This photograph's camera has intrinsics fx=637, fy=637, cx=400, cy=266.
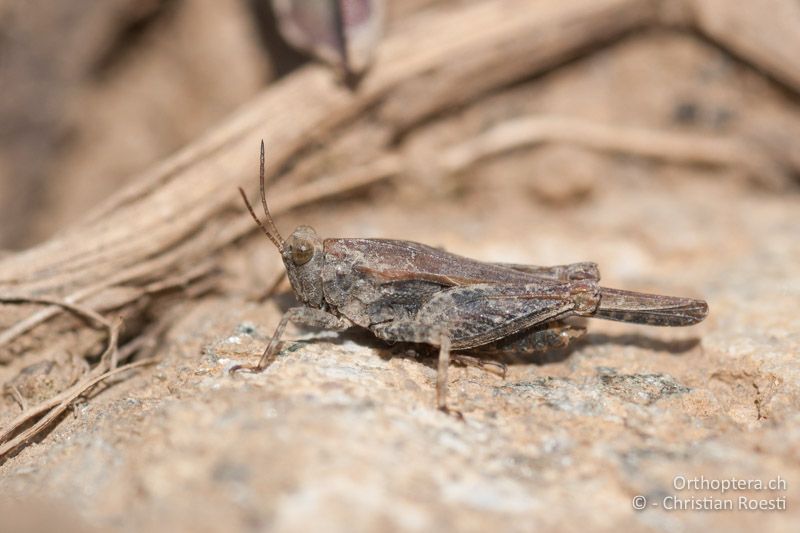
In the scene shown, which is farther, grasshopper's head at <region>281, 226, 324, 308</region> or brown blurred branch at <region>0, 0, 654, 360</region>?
brown blurred branch at <region>0, 0, 654, 360</region>

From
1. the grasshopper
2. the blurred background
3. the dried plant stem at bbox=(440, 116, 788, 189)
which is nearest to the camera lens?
the blurred background

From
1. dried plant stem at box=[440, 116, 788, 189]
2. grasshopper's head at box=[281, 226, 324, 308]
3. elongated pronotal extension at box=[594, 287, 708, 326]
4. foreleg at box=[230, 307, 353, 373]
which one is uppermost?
dried plant stem at box=[440, 116, 788, 189]

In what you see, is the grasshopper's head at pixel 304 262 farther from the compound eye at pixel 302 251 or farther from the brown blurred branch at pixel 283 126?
the brown blurred branch at pixel 283 126

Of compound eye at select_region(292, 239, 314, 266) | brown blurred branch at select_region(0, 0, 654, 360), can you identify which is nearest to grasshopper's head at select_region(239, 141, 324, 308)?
compound eye at select_region(292, 239, 314, 266)

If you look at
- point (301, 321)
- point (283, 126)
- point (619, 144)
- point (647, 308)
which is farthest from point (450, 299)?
point (619, 144)

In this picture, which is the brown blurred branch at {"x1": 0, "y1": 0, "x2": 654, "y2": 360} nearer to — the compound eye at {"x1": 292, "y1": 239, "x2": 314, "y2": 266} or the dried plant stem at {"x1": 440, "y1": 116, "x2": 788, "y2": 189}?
the dried plant stem at {"x1": 440, "y1": 116, "x2": 788, "y2": 189}

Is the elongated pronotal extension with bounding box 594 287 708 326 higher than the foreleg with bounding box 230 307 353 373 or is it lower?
higher

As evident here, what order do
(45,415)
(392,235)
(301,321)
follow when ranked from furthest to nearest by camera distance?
(392,235) → (301,321) → (45,415)

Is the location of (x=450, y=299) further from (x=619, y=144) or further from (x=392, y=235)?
(x=619, y=144)
